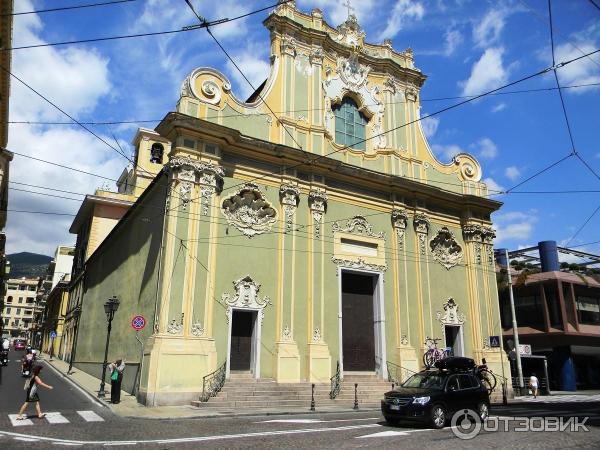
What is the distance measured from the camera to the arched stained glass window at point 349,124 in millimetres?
24672

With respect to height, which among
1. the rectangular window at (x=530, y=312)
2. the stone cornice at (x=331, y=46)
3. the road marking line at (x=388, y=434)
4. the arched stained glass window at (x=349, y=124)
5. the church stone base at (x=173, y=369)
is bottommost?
the road marking line at (x=388, y=434)

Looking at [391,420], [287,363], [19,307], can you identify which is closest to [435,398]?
[391,420]

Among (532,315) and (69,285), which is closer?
(532,315)

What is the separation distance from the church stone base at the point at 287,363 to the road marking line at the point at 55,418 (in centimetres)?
793

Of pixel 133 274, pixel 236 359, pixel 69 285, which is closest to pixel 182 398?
pixel 236 359

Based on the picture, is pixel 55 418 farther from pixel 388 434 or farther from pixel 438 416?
pixel 438 416

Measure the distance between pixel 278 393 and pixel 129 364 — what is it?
20.6ft

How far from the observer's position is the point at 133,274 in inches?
891

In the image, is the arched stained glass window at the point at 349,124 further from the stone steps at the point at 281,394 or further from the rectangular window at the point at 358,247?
the stone steps at the point at 281,394

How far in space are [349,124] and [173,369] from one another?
1525 centimetres

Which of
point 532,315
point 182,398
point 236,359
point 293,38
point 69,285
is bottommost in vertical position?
point 182,398

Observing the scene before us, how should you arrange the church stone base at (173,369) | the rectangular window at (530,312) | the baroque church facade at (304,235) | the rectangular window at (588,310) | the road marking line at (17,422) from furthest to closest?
the rectangular window at (530,312) < the rectangular window at (588,310) < the baroque church facade at (304,235) < the church stone base at (173,369) < the road marking line at (17,422)

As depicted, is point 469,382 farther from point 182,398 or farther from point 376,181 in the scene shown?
point 376,181

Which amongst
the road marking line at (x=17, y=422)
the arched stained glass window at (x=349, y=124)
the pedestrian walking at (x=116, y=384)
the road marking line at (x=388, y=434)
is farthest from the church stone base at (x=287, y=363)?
the arched stained glass window at (x=349, y=124)
